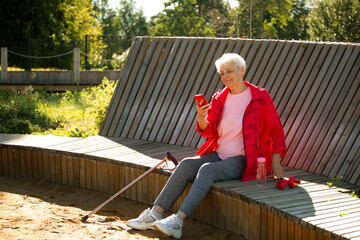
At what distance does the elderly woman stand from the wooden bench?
17cm

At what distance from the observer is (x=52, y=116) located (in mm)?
9695

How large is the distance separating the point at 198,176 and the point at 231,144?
0.49m

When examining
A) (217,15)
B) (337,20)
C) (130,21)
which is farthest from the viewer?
(130,21)

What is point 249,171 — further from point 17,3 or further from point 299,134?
point 17,3

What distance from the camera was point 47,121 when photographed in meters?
9.41

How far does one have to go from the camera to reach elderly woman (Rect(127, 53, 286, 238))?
4609 millimetres

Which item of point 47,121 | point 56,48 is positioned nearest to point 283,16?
A: point 56,48

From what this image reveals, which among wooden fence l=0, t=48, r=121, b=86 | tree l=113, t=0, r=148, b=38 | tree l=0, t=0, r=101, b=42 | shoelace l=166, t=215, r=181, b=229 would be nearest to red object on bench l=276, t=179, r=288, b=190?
shoelace l=166, t=215, r=181, b=229

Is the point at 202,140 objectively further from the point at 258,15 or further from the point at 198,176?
the point at 258,15

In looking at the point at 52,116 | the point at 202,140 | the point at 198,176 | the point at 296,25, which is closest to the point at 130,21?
the point at 296,25

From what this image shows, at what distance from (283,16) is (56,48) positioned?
15248 mm

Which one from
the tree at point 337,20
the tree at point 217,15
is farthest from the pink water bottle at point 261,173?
the tree at point 217,15

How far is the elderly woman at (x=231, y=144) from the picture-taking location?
4.61 meters

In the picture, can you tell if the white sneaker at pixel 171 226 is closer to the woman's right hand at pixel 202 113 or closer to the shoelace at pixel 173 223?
the shoelace at pixel 173 223
